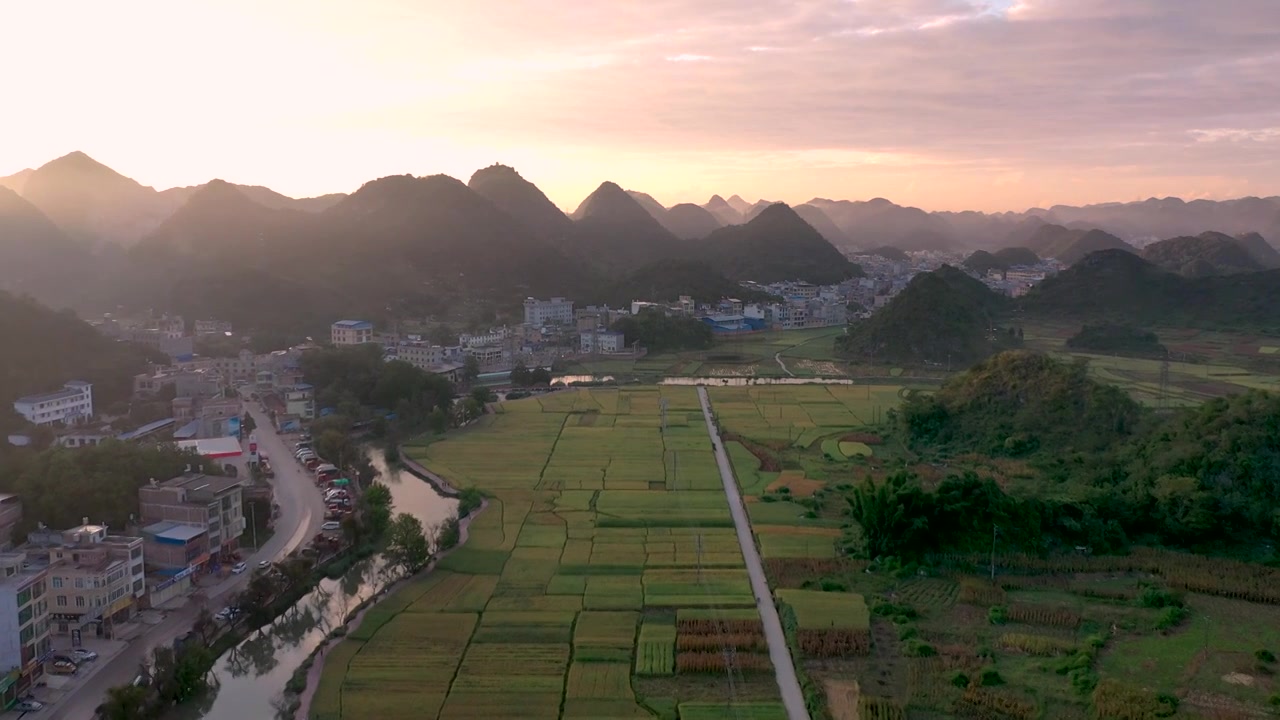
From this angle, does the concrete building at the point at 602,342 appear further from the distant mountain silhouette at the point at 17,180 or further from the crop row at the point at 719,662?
the distant mountain silhouette at the point at 17,180

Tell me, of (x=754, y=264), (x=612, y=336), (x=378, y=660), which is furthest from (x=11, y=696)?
(x=754, y=264)

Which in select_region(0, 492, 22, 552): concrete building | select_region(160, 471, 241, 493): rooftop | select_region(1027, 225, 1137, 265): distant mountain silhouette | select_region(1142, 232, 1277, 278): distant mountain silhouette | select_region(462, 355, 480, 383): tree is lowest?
select_region(0, 492, 22, 552): concrete building

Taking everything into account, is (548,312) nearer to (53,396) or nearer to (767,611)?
(53,396)

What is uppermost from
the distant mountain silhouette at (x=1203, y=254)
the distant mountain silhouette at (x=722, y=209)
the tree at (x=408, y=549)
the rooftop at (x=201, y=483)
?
the distant mountain silhouette at (x=722, y=209)

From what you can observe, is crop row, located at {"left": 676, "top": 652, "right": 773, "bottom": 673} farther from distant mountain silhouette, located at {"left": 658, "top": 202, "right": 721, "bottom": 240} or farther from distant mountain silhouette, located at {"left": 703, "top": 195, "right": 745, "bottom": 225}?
distant mountain silhouette, located at {"left": 703, "top": 195, "right": 745, "bottom": 225}

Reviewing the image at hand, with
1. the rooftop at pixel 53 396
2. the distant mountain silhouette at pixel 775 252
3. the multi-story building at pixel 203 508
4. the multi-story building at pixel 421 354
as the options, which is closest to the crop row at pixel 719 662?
the multi-story building at pixel 203 508

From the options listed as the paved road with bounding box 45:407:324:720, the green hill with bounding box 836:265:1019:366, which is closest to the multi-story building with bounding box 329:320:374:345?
the paved road with bounding box 45:407:324:720

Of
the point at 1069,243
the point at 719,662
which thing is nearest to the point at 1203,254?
the point at 1069,243
